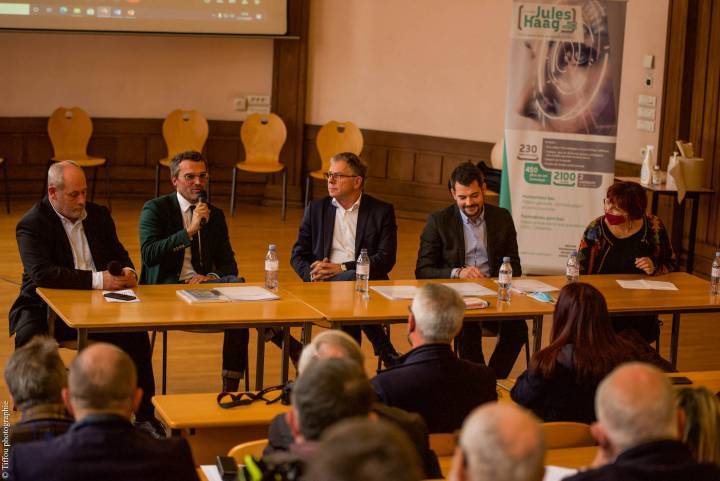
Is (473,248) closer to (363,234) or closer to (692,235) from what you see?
(363,234)

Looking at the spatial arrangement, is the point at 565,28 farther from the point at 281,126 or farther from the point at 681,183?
the point at 281,126

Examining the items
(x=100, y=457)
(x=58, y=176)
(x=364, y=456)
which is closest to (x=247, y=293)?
(x=58, y=176)

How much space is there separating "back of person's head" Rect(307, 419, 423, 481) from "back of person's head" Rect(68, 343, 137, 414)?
3.04 feet

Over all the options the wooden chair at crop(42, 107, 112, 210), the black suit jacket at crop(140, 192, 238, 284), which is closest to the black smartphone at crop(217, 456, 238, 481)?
the black suit jacket at crop(140, 192, 238, 284)

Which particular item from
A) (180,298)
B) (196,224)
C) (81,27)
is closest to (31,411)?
(180,298)

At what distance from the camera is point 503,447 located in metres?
2.13

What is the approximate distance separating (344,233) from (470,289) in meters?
0.97

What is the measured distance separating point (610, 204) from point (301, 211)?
5686 millimetres

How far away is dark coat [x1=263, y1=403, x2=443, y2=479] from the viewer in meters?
2.96

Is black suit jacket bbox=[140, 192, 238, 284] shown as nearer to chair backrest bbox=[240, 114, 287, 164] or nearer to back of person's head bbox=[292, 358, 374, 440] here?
back of person's head bbox=[292, 358, 374, 440]

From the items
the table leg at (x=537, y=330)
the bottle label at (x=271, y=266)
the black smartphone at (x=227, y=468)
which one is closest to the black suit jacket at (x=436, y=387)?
the black smartphone at (x=227, y=468)

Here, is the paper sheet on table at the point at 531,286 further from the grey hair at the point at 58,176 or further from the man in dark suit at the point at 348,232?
the grey hair at the point at 58,176

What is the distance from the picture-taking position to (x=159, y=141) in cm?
1124

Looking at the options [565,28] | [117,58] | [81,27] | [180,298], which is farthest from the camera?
[117,58]
